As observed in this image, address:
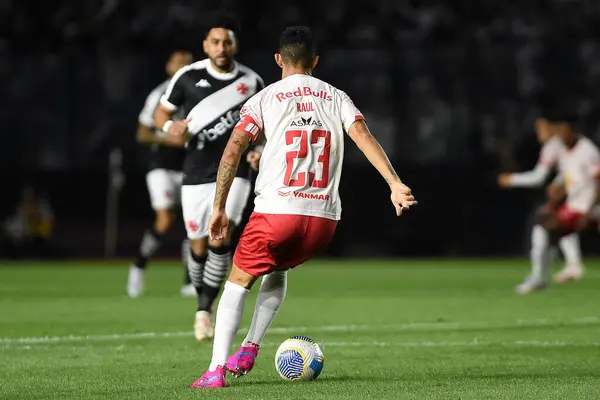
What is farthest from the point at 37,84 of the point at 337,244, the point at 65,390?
the point at 65,390

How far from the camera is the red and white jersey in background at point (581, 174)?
15406 mm

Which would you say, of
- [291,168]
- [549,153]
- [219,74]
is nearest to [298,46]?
A: [291,168]

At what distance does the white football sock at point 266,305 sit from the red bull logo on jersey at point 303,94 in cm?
101

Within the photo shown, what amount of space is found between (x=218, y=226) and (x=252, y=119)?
621 millimetres

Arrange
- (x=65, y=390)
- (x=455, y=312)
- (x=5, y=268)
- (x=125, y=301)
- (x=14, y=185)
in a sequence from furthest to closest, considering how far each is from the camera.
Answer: (x=14, y=185) → (x=5, y=268) → (x=125, y=301) → (x=455, y=312) → (x=65, y=390)

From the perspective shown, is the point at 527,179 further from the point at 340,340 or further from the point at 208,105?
the point at 208,105

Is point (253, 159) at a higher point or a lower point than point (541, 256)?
higher

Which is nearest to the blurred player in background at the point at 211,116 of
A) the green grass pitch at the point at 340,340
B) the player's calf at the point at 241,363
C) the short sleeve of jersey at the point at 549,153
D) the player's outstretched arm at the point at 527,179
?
the green grass pitch at the point at 340,340

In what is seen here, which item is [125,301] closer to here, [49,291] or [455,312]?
[49,291]

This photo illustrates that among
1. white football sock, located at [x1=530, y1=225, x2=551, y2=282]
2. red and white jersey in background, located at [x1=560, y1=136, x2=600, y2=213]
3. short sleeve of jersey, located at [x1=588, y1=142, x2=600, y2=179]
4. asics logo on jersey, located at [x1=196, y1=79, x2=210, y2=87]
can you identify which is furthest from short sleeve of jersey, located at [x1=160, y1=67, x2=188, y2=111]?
short sleeve of jersey, located at [x1=588, y1=142, x2=600, y2=179]

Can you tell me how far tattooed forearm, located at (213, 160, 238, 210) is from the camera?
6.48 meters

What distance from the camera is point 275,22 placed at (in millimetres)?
21547

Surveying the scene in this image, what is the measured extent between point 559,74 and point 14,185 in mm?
9436

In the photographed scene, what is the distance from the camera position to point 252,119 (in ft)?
21.8
